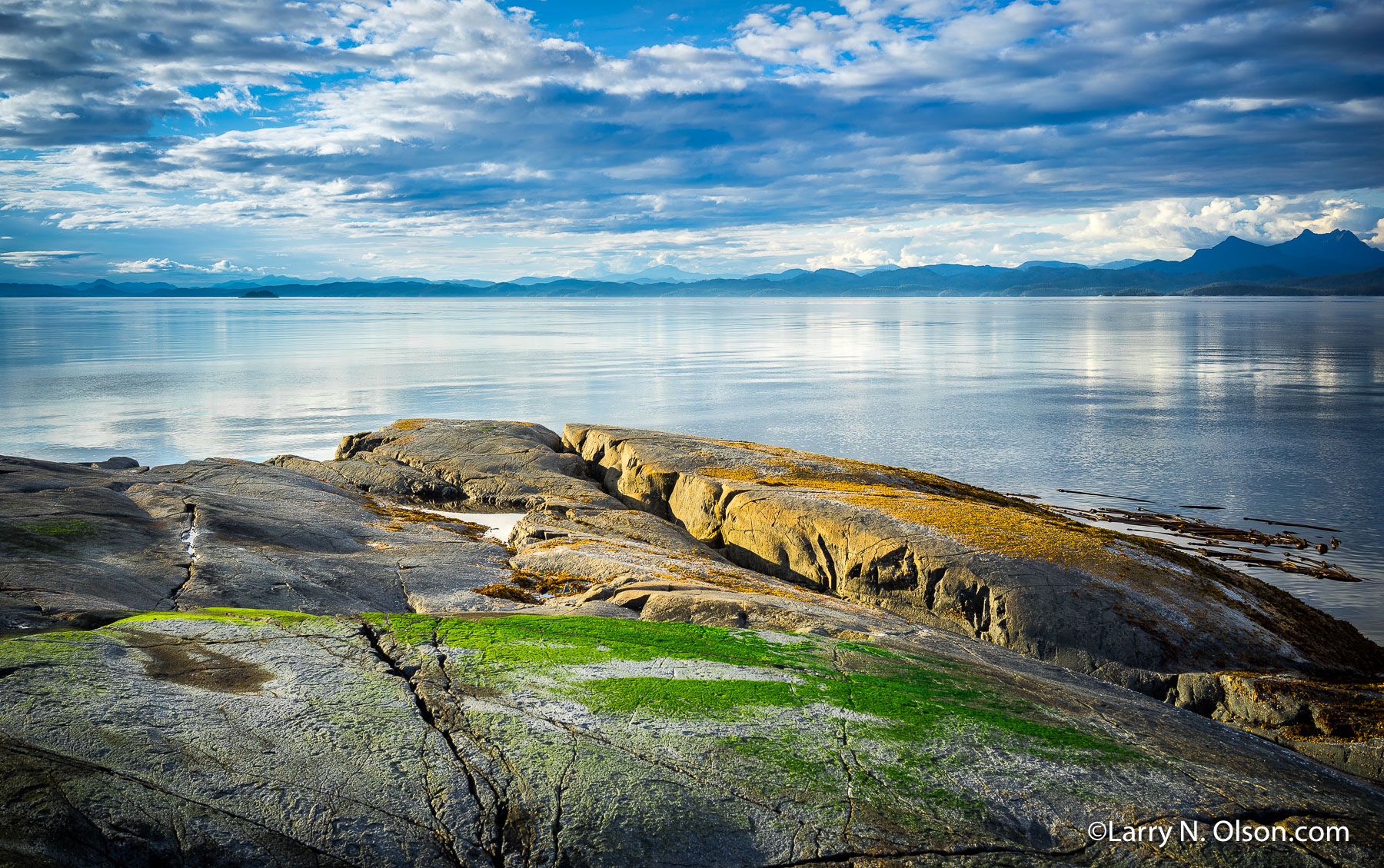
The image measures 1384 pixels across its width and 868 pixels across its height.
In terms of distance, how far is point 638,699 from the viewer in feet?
21.5

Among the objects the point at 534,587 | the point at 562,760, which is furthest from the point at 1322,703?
the point at 534,587

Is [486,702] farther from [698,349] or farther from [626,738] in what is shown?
[698,349]

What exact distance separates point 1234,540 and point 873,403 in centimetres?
2300

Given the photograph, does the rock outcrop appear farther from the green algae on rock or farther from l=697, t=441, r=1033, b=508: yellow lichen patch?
l=697, t=441, r=1033, b=508: yellow lichen patch

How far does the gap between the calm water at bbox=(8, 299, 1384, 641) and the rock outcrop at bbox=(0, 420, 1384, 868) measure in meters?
6.31

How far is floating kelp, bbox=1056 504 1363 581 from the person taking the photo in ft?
53.5

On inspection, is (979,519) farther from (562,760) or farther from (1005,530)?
(562,760)

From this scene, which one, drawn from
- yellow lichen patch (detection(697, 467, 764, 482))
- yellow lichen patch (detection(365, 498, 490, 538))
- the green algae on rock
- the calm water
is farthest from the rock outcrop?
the calm water

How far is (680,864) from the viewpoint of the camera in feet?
16.0

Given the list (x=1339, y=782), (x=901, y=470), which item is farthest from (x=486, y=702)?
(x=901, y=470)

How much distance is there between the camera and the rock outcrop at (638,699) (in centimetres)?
496

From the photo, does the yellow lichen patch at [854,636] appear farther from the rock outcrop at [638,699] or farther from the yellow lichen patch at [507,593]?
the yellow lichen patch at [507,593]

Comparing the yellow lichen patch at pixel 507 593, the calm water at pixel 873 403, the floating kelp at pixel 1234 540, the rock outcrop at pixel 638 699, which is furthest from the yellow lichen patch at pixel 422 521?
the floating kelp at pixel 1234 540

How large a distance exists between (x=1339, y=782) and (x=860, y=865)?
4.66m
